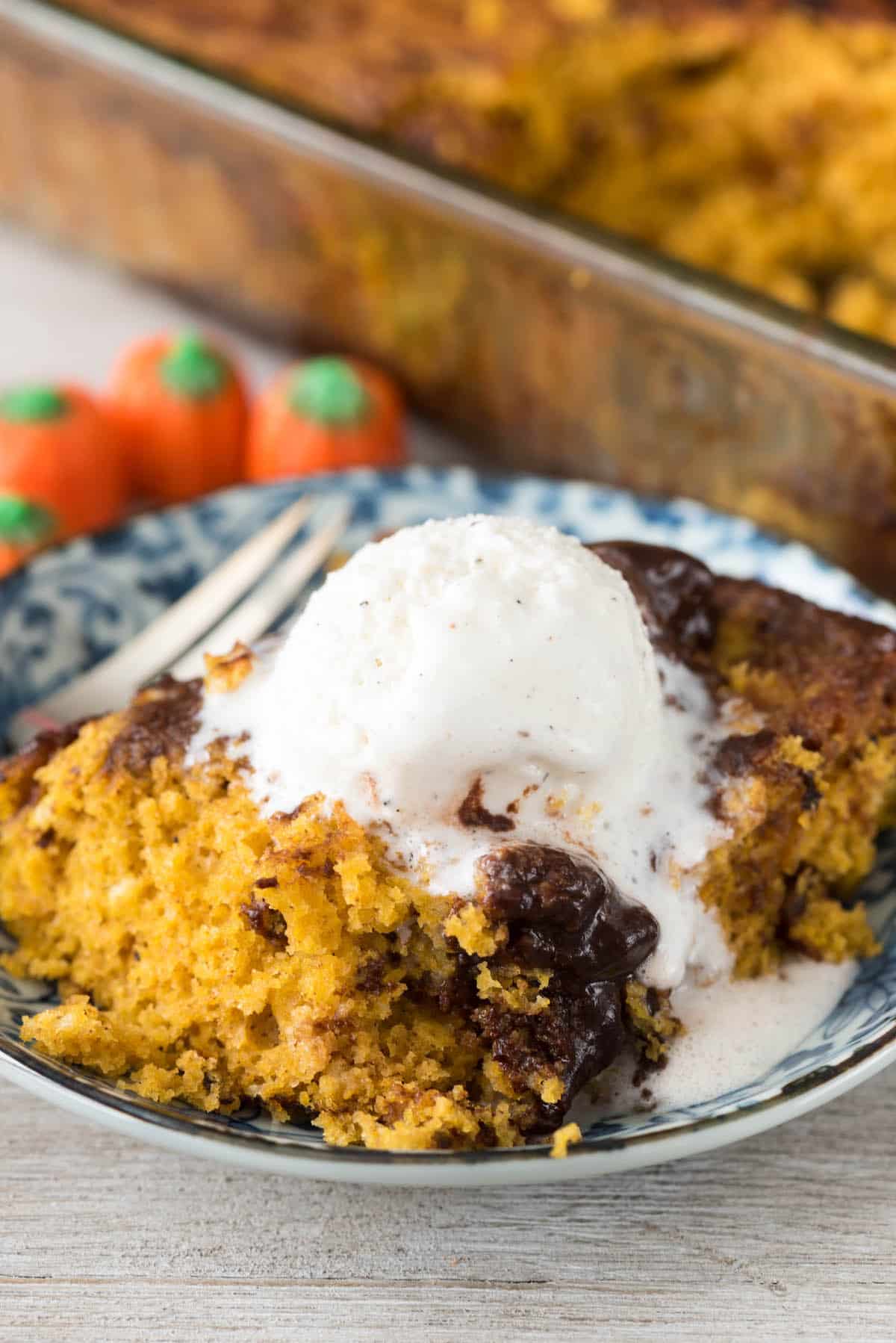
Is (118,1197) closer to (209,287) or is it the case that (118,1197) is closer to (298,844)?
(298,844)

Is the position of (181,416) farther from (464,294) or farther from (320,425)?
(464,294)

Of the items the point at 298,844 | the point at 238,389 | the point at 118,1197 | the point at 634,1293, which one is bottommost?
the point at 118,1197

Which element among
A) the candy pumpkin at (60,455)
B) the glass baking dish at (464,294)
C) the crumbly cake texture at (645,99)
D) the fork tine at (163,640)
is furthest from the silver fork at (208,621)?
the crumbly cake texture at (645,99)

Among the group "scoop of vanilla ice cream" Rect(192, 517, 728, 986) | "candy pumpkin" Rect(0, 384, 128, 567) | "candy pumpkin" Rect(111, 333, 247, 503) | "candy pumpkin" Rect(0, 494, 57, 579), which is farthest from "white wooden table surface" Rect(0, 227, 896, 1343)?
"candy pumpkin" Rect(111, 333, 247, 503)

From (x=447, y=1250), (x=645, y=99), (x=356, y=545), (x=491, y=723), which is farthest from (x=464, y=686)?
(x=645, y=99)

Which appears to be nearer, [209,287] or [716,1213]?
[716,1213]

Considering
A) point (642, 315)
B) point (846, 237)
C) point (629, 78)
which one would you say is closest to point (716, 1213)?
point (642, 315)

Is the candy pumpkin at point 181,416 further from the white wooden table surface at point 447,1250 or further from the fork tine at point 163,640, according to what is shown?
the white wooden table surface at point 447,1250
